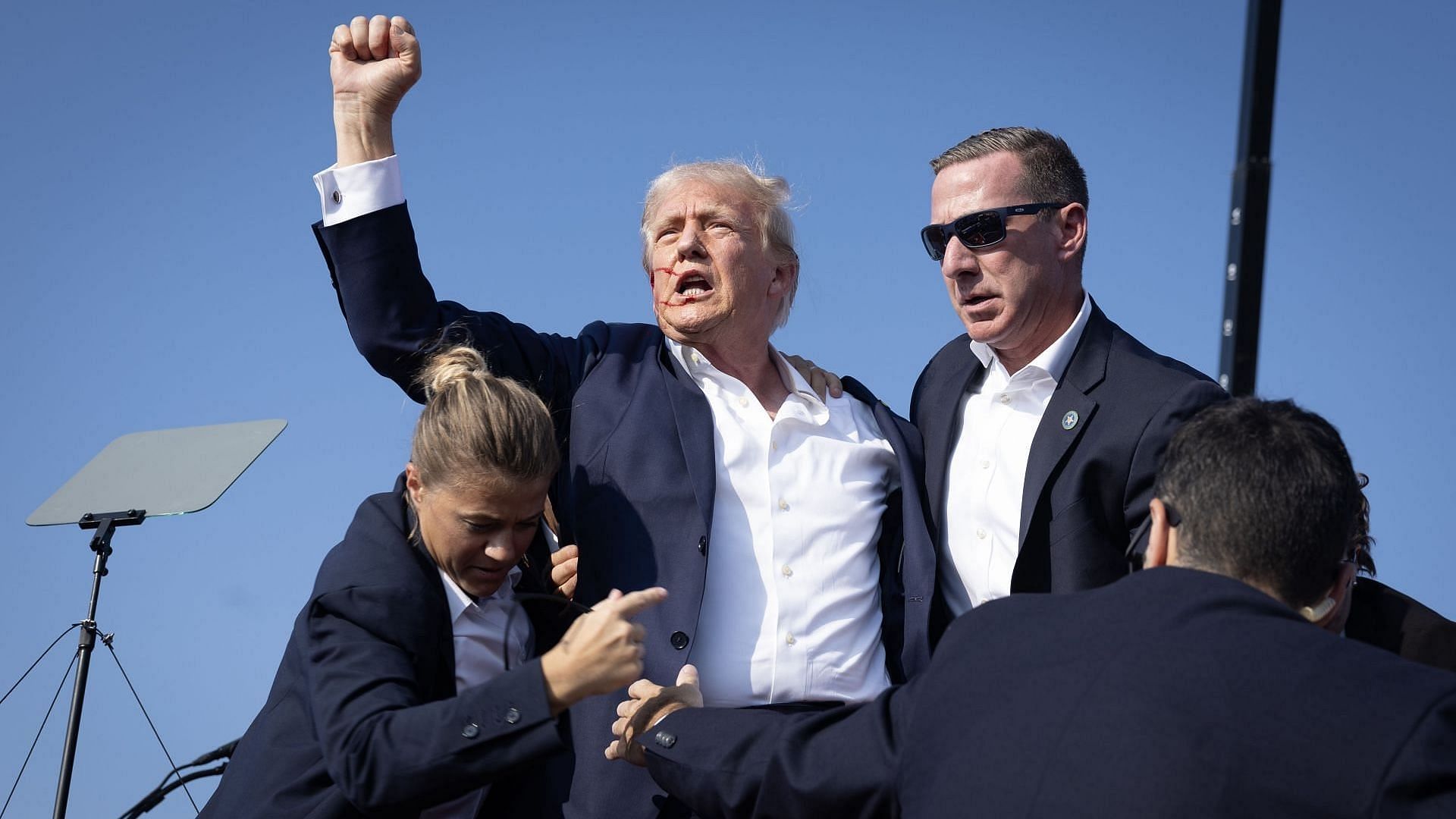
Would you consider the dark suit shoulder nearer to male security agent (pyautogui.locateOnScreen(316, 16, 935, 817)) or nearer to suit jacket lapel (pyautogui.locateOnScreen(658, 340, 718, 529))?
male security agent (pyautogui.locateOnScreen(316, 16, 935, 817))

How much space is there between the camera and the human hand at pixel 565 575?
3564mm

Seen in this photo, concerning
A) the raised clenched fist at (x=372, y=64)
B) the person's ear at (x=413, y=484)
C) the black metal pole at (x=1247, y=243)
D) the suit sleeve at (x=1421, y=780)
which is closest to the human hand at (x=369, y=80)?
the raised clenched fist at (x=372, y=64)

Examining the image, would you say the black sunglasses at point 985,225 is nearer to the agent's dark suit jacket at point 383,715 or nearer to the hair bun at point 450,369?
the hair bun at point 450,369

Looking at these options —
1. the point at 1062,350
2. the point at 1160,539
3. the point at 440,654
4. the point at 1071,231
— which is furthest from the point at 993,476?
the point at 440,654

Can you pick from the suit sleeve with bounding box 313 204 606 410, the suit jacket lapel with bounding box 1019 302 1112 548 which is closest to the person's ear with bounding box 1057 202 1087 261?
the suit jacket lapel with bounding box 1019 302 1112 548

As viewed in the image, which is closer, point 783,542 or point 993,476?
point 783,542

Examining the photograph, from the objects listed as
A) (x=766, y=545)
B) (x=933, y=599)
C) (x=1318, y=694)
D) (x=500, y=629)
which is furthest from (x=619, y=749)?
(x=1318, y=694)

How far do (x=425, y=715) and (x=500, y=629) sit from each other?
597 mm

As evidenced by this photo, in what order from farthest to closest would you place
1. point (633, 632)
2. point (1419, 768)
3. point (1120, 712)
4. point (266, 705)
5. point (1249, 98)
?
point (266, 705)
point (1249, 98)
point (633, 632)
point (1120, 712)
point (1419, 768)

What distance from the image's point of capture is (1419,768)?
6.70 feet

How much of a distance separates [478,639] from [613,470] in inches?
23.0

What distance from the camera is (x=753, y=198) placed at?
433 centimetres

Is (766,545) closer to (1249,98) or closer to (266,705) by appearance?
(266,705)

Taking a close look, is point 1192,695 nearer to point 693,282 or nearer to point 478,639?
point 478,639
